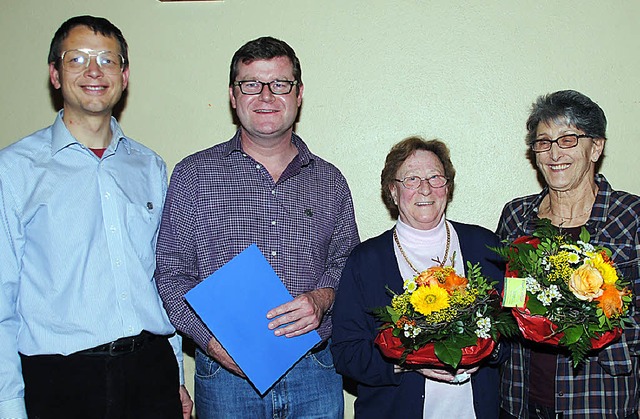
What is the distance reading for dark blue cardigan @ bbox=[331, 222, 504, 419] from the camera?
236cm

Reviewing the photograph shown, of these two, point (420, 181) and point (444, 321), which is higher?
point (420, 181)

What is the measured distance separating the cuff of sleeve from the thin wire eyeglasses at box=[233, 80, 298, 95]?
4.50 feet

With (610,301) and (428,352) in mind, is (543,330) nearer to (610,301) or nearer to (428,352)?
(610,301)

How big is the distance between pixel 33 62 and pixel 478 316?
8.70ft

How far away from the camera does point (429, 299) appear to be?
2084 millimetres

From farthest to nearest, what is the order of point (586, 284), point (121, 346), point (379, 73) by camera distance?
point (379, 73) < point (121, 346) < point (586, 284)

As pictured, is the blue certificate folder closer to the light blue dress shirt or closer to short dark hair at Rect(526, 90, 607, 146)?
the light blue dress shirt

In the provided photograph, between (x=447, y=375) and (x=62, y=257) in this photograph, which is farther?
(x=447, y=375)

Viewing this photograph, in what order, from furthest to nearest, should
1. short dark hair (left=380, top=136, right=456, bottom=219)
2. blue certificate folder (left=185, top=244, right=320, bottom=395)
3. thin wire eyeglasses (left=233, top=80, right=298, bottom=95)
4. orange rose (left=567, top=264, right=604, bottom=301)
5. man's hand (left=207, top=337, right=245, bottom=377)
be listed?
short dark hair (left=380, top=136, right=456, bottom=219), thin wire eyeglasses (left=233, top=80, right=298, bottom=95), man's hand (left=207, top=337, right=245, bottom=377), blue certificate folder (left=185, top=244, right=320, bottom=395), orange rose (left=567, top=264, right=604, bottom=301)

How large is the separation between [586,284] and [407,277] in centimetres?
71

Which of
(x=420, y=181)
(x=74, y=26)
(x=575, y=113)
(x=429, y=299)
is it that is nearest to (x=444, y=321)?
(x=429, y=299)

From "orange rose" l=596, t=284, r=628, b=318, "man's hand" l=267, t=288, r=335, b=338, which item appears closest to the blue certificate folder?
"man's hand" l=267, t=288, r=335, b=338

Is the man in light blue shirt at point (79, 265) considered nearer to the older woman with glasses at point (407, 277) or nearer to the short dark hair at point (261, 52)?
the short dark hair at point (261, 52)

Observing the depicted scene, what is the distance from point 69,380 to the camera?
2164 millimetres
